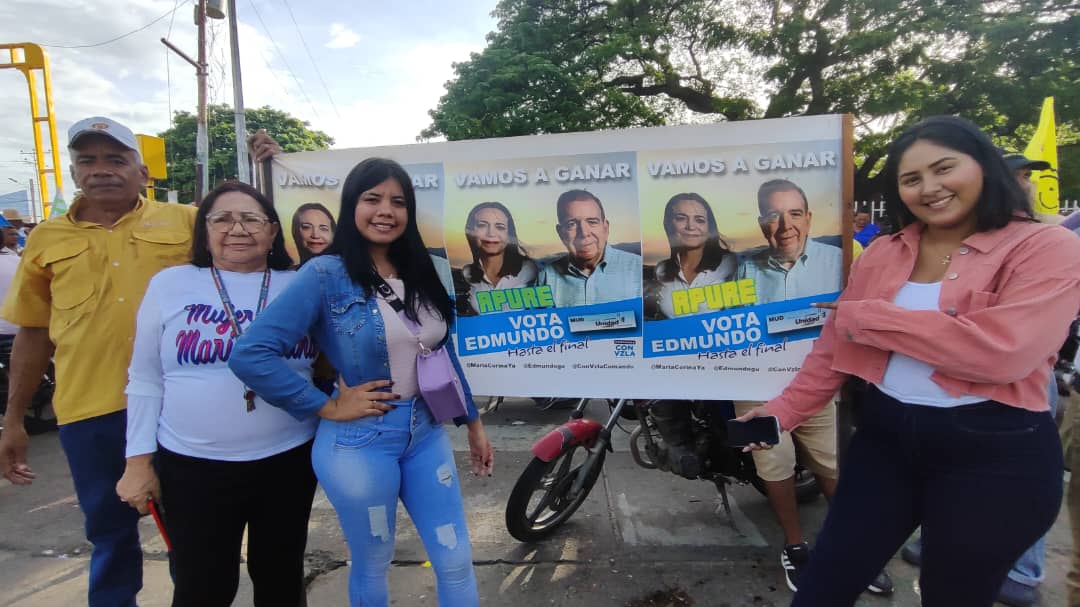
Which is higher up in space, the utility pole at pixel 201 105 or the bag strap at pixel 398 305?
the utility pole at pixel 201 105

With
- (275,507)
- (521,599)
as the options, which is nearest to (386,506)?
(275,507)

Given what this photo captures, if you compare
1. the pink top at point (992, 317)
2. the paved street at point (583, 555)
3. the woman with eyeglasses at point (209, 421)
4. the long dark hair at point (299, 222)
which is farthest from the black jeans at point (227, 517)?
the pink top at point (992, 317)

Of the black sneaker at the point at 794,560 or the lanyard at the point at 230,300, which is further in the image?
the black sneaker at the point at 794,560

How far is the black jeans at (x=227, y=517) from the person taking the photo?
164 centimetres

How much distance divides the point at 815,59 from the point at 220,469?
44.8 feet

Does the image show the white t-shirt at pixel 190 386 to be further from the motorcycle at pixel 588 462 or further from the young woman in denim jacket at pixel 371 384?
the motorcycle at pixel 588 462

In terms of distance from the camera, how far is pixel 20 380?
1983mm

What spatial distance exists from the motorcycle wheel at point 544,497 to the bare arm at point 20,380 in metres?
1.96

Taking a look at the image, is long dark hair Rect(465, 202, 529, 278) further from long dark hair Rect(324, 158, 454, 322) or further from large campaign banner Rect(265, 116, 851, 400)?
long dark hair Rect(324, 158, 454, 322)

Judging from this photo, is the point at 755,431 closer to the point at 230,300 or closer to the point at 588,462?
the point at 588,462

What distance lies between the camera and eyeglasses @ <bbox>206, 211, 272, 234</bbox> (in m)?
1.74

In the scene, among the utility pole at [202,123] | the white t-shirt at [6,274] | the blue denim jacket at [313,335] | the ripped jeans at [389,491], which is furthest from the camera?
the utility pole at [202,123]

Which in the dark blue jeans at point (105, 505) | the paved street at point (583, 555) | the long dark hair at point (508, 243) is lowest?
the paved street at point (583, 555)

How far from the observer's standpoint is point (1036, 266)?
1.32 metres
